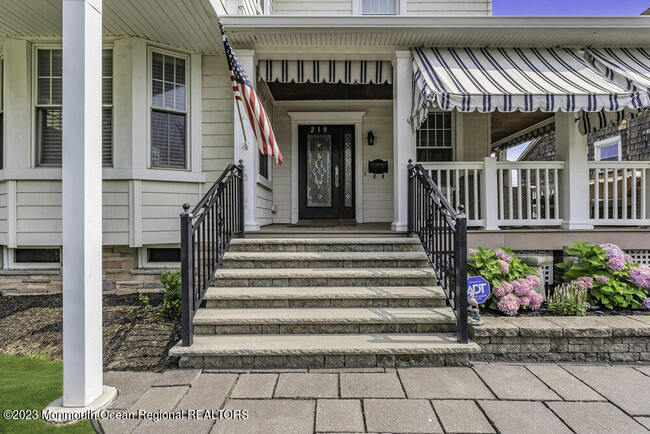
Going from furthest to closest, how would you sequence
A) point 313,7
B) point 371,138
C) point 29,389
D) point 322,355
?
1. point 313,7
2. point 371,138
3. point 322,355
4. point 29,389

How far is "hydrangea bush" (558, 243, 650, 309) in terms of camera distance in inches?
130

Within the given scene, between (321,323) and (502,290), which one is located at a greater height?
(502,290)

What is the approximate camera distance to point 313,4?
249 inches

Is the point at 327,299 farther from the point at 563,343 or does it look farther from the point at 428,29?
the point at 428,29

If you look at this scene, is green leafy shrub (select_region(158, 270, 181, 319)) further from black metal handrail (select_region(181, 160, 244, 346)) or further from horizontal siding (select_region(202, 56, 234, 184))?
horizontal siding (select_region(202, 56, 234, 184))

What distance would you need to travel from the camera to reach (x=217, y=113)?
4.42 meters

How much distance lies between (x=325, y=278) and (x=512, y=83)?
9.27ft

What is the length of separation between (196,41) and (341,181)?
3.07 metres

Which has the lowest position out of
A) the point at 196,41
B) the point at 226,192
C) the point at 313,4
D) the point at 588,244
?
the point at 588,244

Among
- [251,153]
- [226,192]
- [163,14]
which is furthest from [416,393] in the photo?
[163,14]

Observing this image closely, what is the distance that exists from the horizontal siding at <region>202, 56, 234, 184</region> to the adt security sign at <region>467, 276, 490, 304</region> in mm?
3120

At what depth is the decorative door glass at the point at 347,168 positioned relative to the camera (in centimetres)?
612

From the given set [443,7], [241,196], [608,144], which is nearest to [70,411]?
[241,196]

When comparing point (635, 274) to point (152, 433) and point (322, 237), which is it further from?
point (152, 433)
